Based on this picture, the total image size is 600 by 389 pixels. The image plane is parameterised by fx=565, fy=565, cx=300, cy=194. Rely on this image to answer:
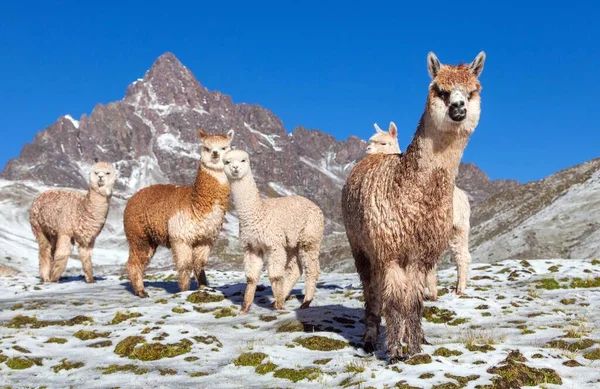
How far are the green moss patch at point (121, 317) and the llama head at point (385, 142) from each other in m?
8.03

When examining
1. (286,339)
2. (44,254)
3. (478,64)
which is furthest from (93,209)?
(478,64)

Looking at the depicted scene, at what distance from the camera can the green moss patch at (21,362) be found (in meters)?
10.8

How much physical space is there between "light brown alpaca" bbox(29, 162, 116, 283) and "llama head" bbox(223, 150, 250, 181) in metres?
8.90

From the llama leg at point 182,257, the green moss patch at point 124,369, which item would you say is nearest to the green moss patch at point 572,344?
the green moss patch at point 124,369

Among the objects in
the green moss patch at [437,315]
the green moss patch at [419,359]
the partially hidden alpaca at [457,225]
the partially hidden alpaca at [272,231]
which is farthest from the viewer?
the partially hidden alpaca at [457,225]

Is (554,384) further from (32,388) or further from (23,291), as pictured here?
(23,291)

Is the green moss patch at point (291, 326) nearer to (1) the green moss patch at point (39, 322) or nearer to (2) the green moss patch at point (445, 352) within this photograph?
(2) the green moss patch at point (445, 352)

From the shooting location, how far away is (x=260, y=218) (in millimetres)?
14648

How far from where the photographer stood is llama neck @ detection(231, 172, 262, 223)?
48.1ft

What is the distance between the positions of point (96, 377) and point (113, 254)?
8432 centimetres

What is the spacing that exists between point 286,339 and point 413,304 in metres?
3.56

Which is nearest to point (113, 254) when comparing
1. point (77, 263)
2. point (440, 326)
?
point (77, 263)

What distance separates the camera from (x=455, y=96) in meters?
8.77

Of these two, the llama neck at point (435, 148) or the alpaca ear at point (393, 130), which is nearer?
the llama neck at point (435, 148)
